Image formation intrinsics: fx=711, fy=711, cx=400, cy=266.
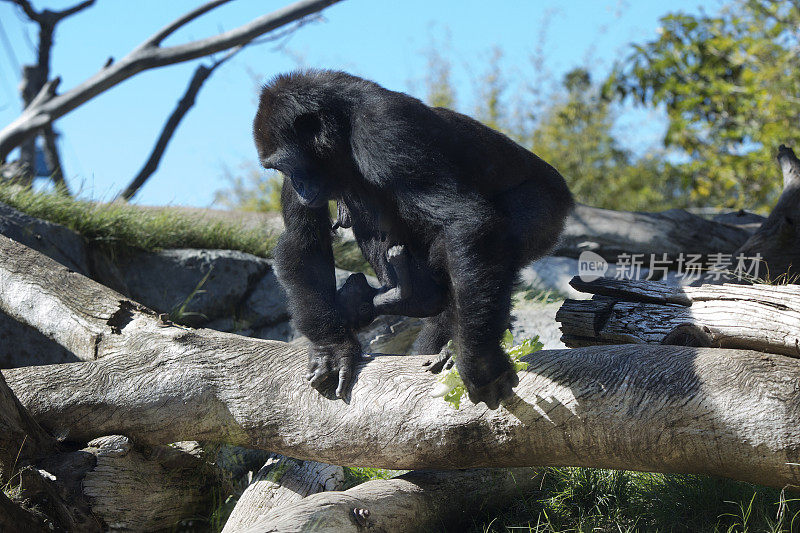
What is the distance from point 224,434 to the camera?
3.71 metres

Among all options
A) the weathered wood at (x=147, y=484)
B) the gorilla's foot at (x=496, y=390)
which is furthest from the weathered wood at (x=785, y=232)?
the weathered wood at (x=147, y=484)

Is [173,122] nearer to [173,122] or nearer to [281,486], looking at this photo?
[173,122]

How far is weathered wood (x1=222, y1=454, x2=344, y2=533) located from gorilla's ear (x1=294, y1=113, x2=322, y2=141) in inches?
68.9

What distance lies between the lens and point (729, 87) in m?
10.5

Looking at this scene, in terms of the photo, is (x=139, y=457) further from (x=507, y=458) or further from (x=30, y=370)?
(x=507, y=458)

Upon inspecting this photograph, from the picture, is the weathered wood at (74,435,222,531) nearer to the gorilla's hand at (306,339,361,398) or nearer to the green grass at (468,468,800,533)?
the gorilla's hand at (306,339,361,398)

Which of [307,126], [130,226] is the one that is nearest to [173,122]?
[130,226]

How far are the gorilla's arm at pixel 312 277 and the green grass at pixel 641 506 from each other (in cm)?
116

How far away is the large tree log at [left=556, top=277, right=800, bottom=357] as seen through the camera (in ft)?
10.5

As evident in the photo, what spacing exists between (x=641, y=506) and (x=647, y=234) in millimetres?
5670

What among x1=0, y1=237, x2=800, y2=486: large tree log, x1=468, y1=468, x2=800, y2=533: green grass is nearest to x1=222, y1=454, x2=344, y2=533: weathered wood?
x1=0, y1=237, x2=800, y2=486: large tree log

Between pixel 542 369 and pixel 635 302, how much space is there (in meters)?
1.07

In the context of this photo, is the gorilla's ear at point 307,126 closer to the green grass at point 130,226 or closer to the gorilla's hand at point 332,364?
the gorilla's hand at point 332,364

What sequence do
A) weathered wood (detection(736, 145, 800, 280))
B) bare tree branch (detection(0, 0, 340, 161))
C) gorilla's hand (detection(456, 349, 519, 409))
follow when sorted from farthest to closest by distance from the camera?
bare tree branch (detection(0, 0, 340, 161))
weathered wood (detection(736, 145, 800, 280))
gorilla's hand (detection(456, 349, 519, 409))
